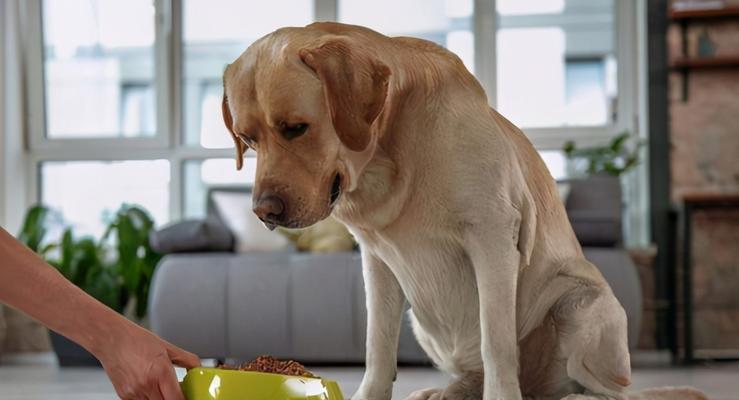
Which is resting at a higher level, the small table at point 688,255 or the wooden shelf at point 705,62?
the wooden shelf at point 705,62

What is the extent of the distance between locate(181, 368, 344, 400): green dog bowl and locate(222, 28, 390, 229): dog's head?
0.16 m

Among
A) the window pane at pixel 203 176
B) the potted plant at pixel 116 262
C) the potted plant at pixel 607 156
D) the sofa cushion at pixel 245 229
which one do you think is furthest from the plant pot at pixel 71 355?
the potted plant at pixel 607 156

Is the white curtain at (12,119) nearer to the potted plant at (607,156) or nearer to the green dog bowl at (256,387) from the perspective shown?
the potted plant at (607,156)

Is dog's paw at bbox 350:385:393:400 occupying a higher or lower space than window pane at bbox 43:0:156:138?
lower

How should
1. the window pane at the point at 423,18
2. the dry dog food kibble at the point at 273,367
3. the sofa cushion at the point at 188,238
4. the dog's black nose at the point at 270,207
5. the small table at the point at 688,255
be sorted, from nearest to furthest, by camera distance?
1. the dog's black nose at the point at 270,207
2. the dry dog food kibble at the point at 273,367
3. the sofa cushion at the point at 188,238
4. the small table at the point at 688,255
5. the window pane at the point at 423,18

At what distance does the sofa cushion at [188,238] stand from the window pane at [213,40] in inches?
58.7

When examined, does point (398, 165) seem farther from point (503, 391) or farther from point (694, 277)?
point (694, 277)

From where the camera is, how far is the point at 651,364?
456cm

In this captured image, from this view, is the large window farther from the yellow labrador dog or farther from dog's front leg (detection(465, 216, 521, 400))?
dog's front leg (detection(465, 216, 521, 400))

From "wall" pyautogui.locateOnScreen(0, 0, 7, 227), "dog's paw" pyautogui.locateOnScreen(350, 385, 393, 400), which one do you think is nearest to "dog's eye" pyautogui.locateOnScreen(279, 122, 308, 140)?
"dog's paw" pyautogui.locateOnScreen(350, 385, 393, 400)

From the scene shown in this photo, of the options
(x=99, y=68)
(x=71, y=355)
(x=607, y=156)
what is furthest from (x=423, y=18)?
(x=71, y=355)

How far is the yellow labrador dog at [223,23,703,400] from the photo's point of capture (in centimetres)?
102

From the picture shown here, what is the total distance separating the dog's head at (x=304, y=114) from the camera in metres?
1.00

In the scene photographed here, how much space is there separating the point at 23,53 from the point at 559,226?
545 centimetres
